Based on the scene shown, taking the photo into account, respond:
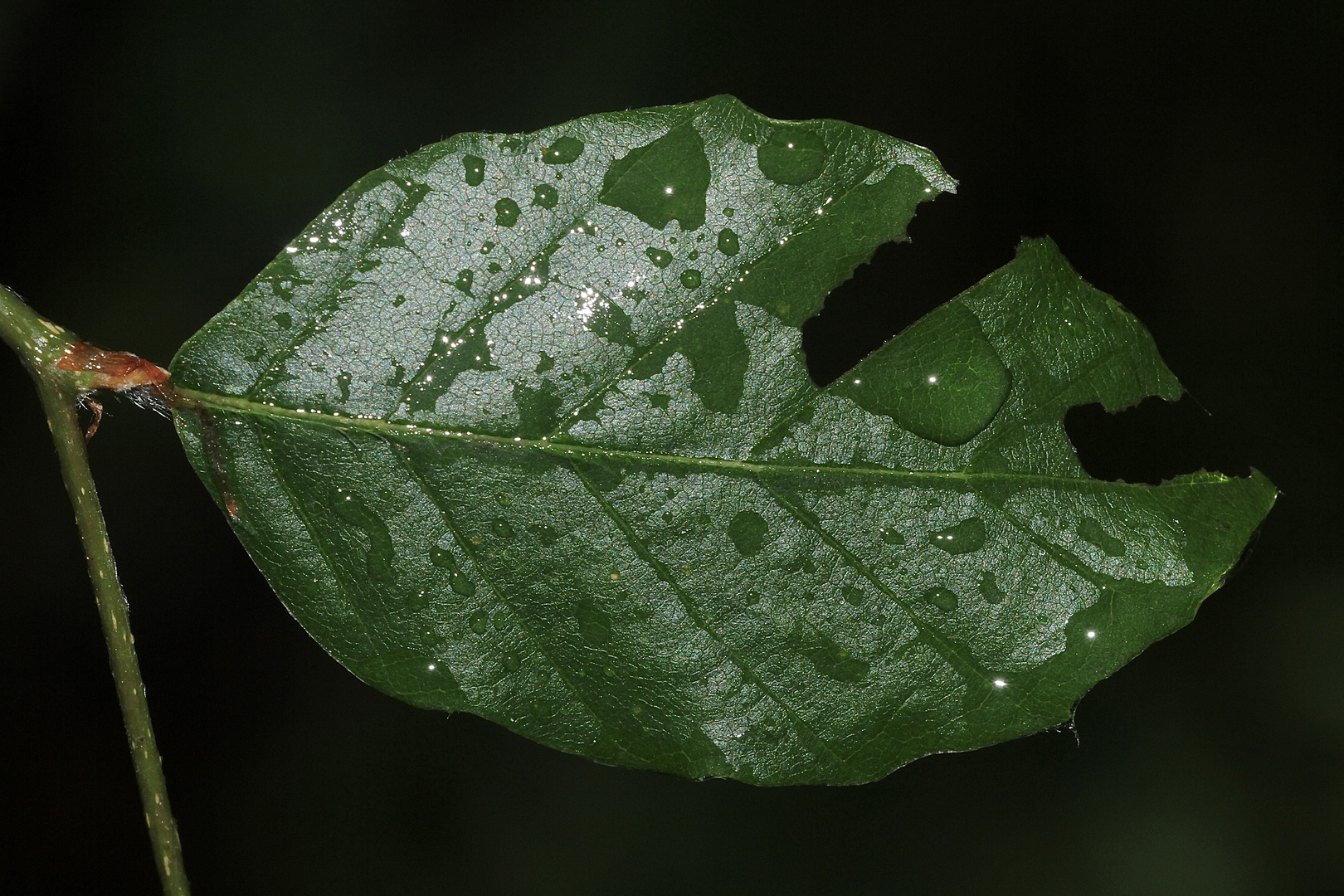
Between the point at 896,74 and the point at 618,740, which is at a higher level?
the point at 896,74

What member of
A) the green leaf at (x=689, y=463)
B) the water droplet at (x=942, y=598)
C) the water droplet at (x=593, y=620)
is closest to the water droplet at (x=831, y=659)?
the green leaf at (x=689, y=463)

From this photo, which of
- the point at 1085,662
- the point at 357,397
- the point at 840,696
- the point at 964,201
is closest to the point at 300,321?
the point at 357,397

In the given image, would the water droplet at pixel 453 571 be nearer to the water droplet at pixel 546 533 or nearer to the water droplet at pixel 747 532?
the water droplet at pixel 546 533

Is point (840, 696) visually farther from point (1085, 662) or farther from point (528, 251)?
point (528, 251)

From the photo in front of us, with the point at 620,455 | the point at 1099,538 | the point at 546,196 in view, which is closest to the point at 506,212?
the point at 546,196

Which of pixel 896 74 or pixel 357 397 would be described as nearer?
pixel 357 397

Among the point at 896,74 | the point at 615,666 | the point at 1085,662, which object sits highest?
the point at 896,74

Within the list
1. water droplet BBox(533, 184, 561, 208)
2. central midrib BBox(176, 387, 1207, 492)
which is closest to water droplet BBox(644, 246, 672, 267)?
water droplet BBox(533, 184, 561, 208)
